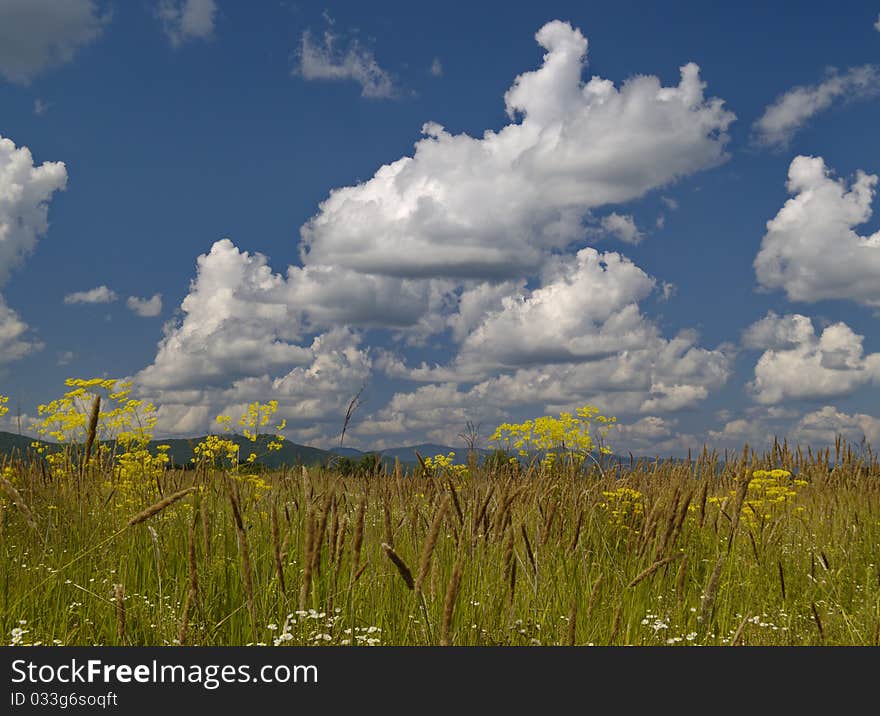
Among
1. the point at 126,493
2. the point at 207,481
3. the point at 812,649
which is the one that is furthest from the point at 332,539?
the point at 126,493

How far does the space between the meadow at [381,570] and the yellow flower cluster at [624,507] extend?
0.05 m

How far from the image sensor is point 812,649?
3.36 metres

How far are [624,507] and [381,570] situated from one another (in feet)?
15.9

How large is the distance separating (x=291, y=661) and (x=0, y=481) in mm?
1301

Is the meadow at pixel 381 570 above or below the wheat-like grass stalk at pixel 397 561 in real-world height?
below

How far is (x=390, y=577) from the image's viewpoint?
Result: 397cm

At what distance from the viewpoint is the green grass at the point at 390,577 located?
3.44 meters

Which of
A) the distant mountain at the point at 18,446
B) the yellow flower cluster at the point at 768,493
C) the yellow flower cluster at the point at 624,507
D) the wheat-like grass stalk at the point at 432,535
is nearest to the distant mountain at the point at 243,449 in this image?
the distant mountain at the point at 18,446

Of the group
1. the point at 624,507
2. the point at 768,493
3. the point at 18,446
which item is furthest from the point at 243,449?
the point at 768,493

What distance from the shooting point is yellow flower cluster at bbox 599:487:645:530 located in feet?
25.7

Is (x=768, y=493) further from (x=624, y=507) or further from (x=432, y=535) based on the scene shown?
(x=432, y=535)

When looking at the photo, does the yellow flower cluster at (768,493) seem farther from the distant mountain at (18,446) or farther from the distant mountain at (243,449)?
the distant mountain at (18,446)

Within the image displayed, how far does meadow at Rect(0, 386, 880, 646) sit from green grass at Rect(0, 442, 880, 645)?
0.8 inches

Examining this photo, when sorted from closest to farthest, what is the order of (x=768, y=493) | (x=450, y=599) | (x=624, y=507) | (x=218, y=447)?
(x=450, y=599) → (x=218, y=447) → (x=624, y=507) → (x=768, y=493)
